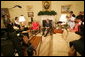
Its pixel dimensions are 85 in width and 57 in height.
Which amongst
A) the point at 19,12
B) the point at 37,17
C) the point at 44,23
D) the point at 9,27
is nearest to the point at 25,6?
the point at 19,12

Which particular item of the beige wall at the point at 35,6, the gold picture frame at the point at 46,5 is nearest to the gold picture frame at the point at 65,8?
the beige wall at the point at 35,6

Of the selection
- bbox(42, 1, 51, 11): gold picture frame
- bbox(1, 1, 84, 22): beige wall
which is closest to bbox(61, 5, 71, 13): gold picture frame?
bbox(1, 1, 84, 22): beige wall

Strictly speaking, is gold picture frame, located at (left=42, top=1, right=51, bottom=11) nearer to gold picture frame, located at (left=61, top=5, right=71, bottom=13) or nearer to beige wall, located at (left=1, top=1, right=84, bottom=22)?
beige wall, located at (left=1, top=1, right=84, bottom=22)

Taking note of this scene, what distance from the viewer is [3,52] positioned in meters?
1.72

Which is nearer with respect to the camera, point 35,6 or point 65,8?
point 65,8

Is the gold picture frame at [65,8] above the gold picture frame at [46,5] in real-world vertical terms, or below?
below

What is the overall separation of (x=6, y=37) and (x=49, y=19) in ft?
19.9

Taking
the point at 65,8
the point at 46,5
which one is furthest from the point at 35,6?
the point at 65,8

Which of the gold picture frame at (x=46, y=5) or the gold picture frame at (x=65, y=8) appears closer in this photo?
the gold picture frame at (x=65, y=8)

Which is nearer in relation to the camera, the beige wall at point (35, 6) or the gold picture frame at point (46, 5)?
the beige wall at point (35, 6)

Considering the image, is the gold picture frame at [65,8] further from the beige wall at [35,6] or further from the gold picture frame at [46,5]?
the gold picture frame at [46,5]

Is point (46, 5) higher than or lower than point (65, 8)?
higher

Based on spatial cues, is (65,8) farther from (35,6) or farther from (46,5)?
(35,6)

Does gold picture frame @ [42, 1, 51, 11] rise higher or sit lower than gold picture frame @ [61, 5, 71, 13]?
higher
